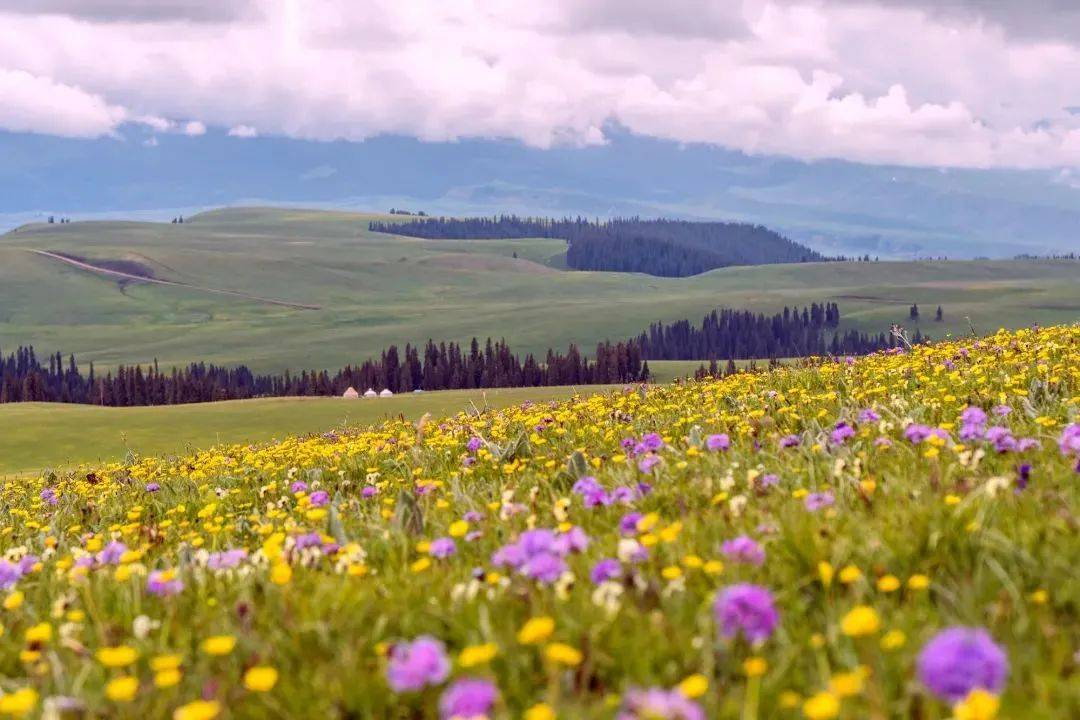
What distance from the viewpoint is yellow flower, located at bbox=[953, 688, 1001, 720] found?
2723 millimetres

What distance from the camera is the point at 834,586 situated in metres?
4.70

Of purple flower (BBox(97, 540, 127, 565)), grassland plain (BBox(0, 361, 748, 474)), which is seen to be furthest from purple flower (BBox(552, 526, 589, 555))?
grassland plain (BBox(0, 361, 748, 474))

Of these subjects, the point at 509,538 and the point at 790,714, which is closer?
the point at 790,714

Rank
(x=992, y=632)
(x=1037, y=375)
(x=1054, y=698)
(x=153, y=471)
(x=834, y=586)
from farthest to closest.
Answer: (x=153, y=471) → (x=1037, y=375) → (x=834, y=586) → (x=992, y=632) → (x=1054, y=698)

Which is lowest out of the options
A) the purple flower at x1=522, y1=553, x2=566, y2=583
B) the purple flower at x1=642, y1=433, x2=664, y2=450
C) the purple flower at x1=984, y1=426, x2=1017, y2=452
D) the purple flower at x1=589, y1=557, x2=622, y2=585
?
the purple flower at x1=642, y1=433, x2=664, y2=450

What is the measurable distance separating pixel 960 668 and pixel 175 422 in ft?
211

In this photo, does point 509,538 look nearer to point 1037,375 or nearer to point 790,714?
point 790,714

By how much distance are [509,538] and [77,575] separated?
2.81 metres

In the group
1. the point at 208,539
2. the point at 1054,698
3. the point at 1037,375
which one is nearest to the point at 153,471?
the point at 208,539

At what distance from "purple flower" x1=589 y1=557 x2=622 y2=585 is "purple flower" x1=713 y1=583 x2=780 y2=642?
97cm

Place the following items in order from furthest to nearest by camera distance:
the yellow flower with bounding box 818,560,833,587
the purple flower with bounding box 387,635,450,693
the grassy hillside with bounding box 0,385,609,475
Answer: the grassy hillside with bounding box 0,385,609,475 < the yellow flower with bounding box 818,560,833,587 < the purple flower with bounding box 387,635,450,693

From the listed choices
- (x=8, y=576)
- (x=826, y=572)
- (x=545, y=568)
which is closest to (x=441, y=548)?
(x=545, y=568)

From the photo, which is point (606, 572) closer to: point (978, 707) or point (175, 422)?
point (978, 707)

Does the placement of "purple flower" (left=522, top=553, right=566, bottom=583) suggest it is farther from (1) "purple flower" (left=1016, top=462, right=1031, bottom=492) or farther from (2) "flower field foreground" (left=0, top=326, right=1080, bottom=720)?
(1) "purple flower" (left=1016, top=462, right=1031, bottom=492)
